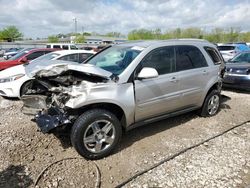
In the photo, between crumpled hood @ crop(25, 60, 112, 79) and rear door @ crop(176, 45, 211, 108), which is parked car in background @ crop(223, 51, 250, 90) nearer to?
rear door @ crop(176, 45, 211, 108)

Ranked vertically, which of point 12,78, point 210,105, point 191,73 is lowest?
point 210,105

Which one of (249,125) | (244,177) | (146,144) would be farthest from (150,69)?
(249,125)

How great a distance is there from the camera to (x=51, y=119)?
3.34m

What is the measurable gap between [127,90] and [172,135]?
1.41 metres

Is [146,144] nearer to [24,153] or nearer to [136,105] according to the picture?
[136,105]

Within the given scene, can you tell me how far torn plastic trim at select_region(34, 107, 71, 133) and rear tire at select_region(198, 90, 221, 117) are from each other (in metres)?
3.20

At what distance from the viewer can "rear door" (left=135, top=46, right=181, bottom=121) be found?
3.83m

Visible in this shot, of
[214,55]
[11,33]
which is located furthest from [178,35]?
[214,55]

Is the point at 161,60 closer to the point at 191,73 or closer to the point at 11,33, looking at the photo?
the point at 191,73

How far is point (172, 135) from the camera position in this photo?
4395 millimetres

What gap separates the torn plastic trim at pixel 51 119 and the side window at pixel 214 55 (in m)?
3.43

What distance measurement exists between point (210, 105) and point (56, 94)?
137 inches

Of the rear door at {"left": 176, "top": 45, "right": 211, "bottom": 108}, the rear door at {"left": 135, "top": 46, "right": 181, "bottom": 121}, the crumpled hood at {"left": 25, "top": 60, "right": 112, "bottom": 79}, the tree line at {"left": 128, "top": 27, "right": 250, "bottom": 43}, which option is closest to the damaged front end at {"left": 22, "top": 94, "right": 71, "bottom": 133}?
the crumpled hood at {"left": 25, "top": 60, "right": 112, "bottom": 79}

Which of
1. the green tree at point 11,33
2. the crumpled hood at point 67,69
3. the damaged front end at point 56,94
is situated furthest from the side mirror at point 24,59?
the green tree at point 11,33
